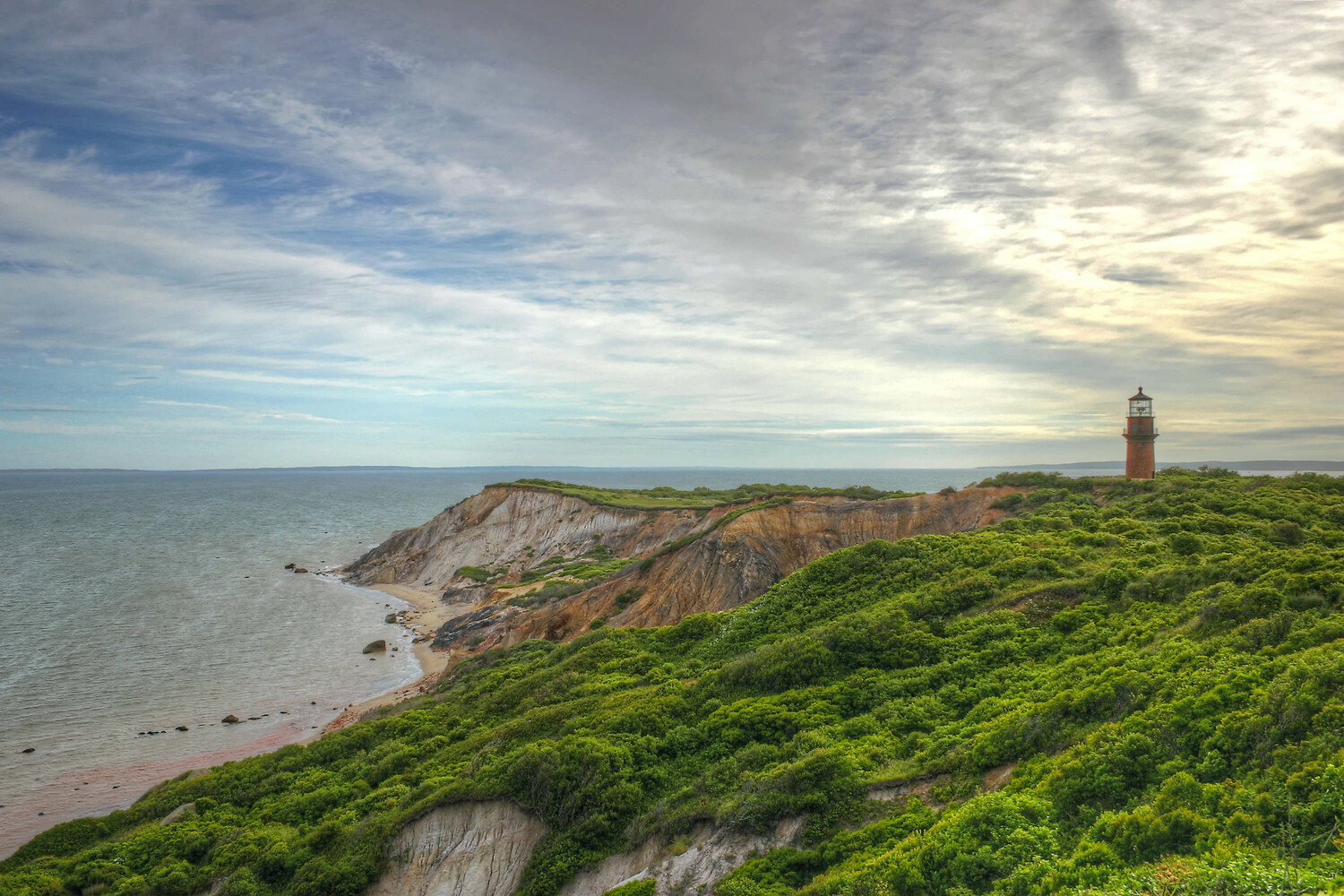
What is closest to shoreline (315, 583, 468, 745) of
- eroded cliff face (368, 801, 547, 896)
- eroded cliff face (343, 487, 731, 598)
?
eroded cliff face (343, 487, 731, 598)

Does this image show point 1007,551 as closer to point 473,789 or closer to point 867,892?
Answer: point 867,892

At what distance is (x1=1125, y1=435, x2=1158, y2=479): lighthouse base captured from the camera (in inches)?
1558

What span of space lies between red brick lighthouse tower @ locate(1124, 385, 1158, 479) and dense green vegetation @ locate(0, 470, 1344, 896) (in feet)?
49.6

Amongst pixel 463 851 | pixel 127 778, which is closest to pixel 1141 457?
pixel 463 851

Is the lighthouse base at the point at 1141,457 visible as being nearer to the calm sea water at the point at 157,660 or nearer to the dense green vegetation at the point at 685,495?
the dense green vegetation at the point at 685,495

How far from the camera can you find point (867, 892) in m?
8.96

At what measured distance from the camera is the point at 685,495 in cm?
7175

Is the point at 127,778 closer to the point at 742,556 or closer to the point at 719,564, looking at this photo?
the point at 719,564

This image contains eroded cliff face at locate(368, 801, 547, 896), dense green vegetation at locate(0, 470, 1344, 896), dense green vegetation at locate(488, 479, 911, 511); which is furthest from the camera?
dense green vegetation at locate(488, 479, 911, 511)

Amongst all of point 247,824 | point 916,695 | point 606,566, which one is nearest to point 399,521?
point 606,566

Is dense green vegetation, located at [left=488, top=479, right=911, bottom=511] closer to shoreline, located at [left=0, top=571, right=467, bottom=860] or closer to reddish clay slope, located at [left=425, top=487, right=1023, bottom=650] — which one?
reddish clay slope, located at [left=425, top=487, right=1023, bottom=650]

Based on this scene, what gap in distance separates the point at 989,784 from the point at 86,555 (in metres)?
95.2

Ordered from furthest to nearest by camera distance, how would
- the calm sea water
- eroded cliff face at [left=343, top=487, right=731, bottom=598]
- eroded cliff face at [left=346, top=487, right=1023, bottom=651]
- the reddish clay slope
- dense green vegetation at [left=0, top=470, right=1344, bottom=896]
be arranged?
eroded cliff face at [left=343, top=487, right=731, bottom=598], eroded cliff face at [left=346, top=487, right=1023, bottom=651], the reddish clay slope, the calm sea water, dense green vegetation at [left=0, top=470, right=1344, bottom=896]

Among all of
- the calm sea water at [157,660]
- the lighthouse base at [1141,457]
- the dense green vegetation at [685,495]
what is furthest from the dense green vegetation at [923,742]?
the dense green vegetation at [685,495]
